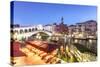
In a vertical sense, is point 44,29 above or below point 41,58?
above

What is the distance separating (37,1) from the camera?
2.23m

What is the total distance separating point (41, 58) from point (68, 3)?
720 mm

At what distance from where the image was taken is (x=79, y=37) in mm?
2381

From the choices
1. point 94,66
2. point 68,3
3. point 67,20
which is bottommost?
point 94,66

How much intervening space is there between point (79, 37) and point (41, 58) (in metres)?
0.53
